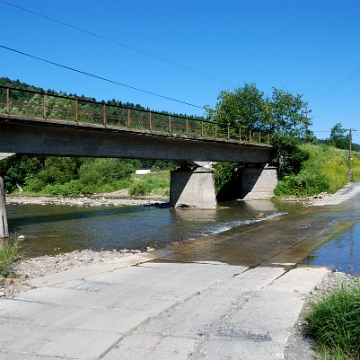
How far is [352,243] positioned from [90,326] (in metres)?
12.0

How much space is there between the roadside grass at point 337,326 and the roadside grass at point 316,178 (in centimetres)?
3770

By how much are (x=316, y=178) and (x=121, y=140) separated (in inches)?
916

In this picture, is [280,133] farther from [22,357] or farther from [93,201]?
[22,357]

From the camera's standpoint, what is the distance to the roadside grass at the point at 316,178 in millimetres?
42906

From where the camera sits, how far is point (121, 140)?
91.1ft

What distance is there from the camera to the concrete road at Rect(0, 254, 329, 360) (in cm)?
515

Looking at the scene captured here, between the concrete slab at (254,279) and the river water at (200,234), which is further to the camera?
the river water at (200,234)

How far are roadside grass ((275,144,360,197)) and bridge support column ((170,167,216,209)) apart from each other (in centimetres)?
1189

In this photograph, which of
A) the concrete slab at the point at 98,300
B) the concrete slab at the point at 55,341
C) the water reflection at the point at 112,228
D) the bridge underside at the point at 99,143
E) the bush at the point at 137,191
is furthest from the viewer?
the bush at the point at 137,191

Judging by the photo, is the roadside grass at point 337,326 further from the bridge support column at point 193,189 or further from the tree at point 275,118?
the tree at point 275,118

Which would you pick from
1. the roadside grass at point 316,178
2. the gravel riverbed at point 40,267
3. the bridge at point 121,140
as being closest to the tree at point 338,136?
the roadside grass at point 316,178

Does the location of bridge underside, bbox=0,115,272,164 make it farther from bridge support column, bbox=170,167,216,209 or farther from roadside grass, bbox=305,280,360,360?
roadside grass, bbox=305,280,360,360

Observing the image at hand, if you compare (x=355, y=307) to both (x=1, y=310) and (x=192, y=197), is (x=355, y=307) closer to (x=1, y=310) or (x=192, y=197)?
(x=1, y=310)

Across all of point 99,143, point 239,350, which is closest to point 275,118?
point 99,143
